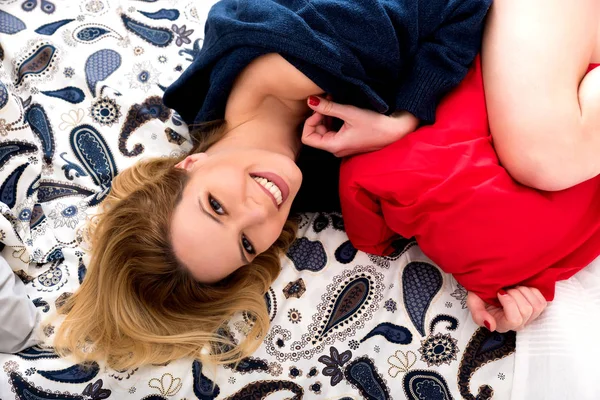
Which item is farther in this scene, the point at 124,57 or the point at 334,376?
the point at 124,57

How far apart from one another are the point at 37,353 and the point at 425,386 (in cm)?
73

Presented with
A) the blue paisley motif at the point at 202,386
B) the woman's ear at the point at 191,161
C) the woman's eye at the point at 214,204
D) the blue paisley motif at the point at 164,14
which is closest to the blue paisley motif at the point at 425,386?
the blue paisley motif at the point at 202,386

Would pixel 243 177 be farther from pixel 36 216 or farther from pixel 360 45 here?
pixel 36 216

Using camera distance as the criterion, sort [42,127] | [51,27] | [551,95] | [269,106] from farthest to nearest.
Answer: [51,27] < [42,127] < [269,106] < [551,95]

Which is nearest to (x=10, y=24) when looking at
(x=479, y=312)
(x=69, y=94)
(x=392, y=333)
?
(x=69, y=94)

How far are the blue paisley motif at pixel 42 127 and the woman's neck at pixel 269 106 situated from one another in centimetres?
41

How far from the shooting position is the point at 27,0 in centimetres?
141

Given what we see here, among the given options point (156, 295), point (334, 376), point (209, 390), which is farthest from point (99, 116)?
point (334, 376)

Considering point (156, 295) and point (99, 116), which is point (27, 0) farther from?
point (156, 295)

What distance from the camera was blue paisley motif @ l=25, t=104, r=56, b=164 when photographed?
1.26m

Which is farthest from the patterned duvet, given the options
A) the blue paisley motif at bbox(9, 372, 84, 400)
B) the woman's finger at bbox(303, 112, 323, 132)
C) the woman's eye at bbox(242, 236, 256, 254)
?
the woman's finger at bbox(303, 112, 323, 132)

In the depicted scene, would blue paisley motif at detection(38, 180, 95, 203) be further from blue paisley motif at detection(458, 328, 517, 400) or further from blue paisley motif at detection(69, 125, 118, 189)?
blue paisley motif at detection(458, 328, 517, 400)

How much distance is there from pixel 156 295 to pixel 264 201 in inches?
11.6

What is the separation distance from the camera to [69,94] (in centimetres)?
132
